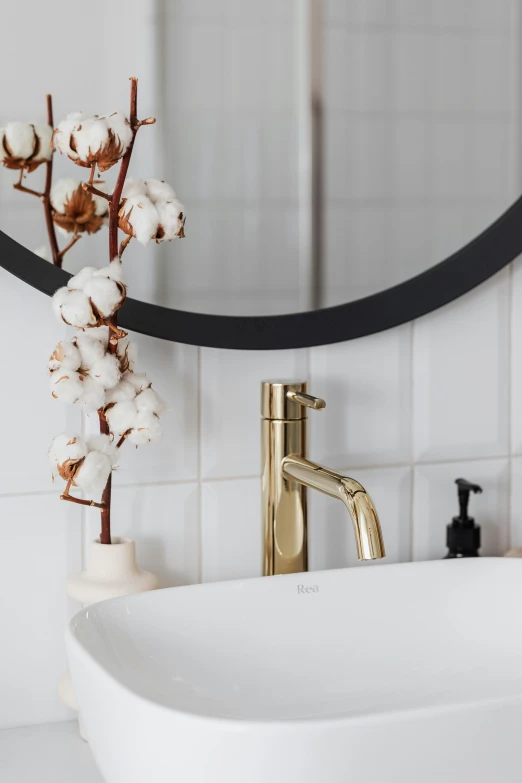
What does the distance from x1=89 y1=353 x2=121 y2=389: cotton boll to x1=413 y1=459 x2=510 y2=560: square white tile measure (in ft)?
1.25

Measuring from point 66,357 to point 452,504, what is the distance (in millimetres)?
472

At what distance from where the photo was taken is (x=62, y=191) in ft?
2.62

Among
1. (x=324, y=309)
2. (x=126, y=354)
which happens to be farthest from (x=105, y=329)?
(x=324, y=309)

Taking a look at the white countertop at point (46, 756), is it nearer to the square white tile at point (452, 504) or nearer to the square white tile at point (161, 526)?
the square white tile at point (161, 526)

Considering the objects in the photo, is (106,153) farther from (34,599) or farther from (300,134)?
(34,599)

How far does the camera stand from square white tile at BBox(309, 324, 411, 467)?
2.98 feet

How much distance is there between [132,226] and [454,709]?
1.39ft

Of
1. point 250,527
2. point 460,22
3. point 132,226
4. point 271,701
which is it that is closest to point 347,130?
point 460,22

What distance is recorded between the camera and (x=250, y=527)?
0.90m

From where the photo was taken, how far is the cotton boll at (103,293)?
679 millimetres

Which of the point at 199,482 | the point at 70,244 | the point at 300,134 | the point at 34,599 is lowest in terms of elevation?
the point at 34,599

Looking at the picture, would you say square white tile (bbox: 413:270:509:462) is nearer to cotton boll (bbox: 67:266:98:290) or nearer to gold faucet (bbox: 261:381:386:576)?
gold faucet (bbox: 261:381:386:576)

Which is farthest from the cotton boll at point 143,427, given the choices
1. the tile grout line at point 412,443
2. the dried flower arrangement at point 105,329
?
the tile grout line at point 412,443

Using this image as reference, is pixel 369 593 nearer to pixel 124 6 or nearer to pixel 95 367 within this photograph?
pixel 95 367
